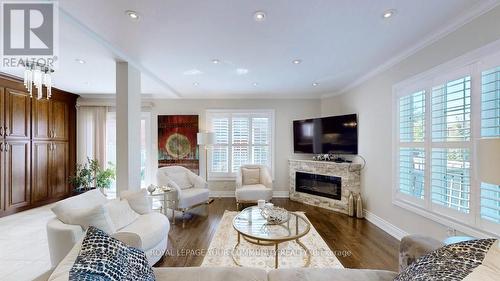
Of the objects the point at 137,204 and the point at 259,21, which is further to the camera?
the point at 137,204

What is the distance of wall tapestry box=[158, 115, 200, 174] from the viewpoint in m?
5.24

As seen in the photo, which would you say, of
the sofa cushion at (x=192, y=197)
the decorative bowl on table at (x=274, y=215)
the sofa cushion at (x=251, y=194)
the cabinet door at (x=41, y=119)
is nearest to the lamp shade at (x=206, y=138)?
the sofa cushion at (x=192, y=197)

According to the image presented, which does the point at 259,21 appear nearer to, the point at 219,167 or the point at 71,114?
the point at 219,167

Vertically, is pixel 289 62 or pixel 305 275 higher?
pixel 289 62

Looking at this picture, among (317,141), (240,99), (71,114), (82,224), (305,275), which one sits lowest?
(305,275)

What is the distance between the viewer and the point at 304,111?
211 inches

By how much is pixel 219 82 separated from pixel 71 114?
3.81 meters

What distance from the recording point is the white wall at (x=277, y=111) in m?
5.34

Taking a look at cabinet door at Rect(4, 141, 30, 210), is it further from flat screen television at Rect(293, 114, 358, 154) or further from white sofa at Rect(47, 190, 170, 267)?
flat screen television at Rect(293, 114, 358, 154)

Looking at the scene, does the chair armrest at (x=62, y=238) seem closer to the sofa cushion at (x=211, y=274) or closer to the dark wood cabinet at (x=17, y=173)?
the sofa cushion at (x=211, y=274)

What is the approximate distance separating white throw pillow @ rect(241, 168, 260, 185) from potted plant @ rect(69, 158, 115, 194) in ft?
10.0

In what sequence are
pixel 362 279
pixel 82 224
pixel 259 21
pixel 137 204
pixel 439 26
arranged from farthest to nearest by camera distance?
1. pixel 137 204
2. pixel 439 26
3. pixel 259 21
4. pixel 82 224
5. pixel 362 279

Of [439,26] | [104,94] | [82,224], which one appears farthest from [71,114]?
[439,26]

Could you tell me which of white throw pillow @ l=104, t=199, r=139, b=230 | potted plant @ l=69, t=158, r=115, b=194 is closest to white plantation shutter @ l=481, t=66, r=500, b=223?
white throw pillow @ l=104, t=199, r=139, b=230
